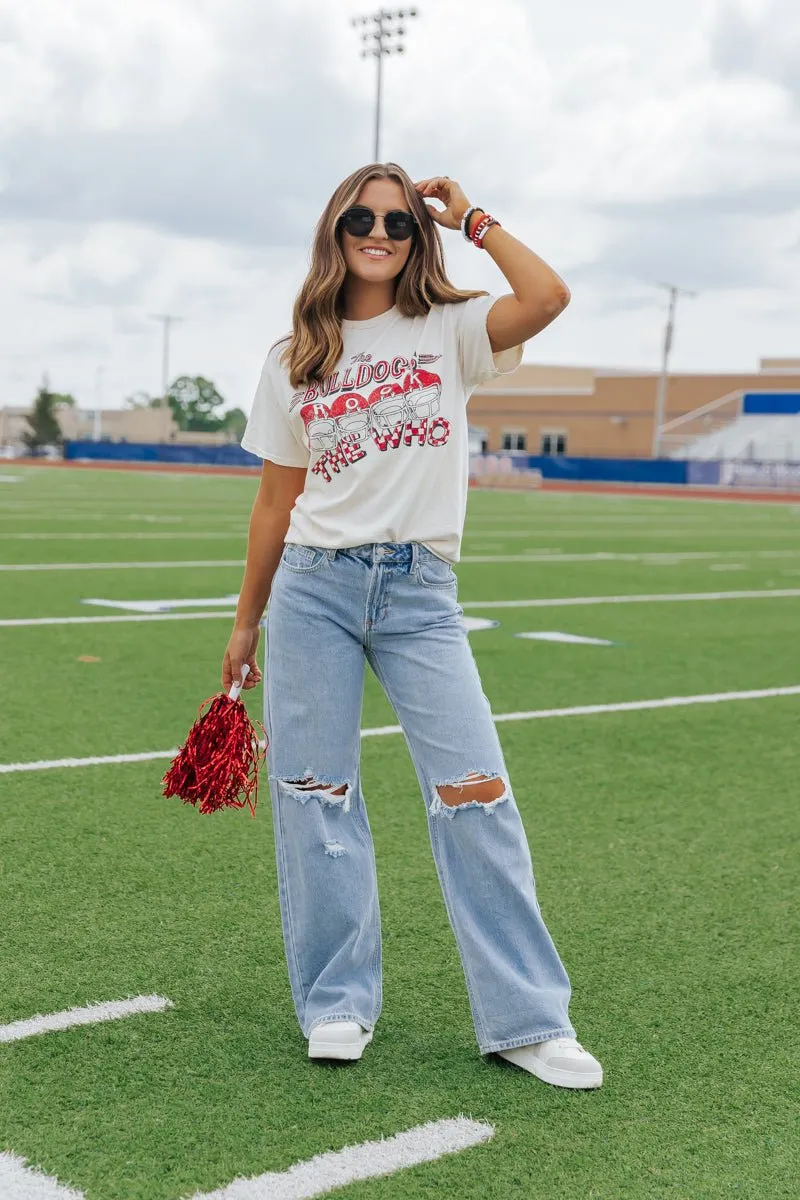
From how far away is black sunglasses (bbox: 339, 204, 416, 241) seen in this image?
341 centimetres

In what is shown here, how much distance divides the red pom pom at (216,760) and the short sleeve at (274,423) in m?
0.62

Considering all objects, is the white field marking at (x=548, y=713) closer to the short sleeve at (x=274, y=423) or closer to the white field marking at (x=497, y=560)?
the short sleeve at (x=274, y=423)

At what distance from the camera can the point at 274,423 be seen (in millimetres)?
3543

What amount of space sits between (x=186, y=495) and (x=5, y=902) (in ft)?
95.2

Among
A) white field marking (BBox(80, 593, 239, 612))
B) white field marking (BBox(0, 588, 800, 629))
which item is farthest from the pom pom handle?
white field marking (BBox(80, 593, 239, 612))

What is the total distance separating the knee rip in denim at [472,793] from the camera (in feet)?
11.3

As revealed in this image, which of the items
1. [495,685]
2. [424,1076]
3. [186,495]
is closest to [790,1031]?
[424,1076]

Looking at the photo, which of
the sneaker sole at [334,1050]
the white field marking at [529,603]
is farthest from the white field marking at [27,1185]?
the white field marking at [529,603]

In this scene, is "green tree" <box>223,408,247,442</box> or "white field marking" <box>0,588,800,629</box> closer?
"white field marking" <box>0,588,800,629</box>

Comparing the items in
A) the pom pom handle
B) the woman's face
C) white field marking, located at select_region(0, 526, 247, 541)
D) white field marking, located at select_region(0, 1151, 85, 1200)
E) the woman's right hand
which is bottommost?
white field marking, located at select_region(0, 526, 247, 541)

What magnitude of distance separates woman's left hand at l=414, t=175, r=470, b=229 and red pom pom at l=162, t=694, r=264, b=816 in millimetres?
1264

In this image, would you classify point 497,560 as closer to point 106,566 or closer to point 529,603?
point 529,603

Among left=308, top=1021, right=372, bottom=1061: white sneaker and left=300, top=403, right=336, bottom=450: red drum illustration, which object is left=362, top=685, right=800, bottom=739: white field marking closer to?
left=308, top=1021, right=372, bottom=1061: white sneaker

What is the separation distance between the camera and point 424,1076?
343 cm
